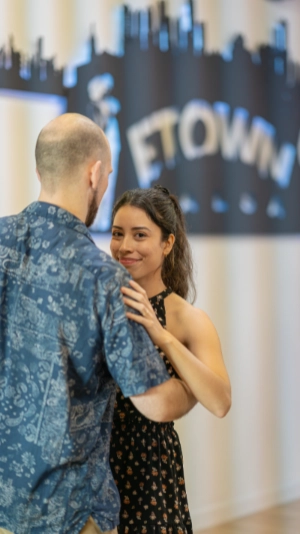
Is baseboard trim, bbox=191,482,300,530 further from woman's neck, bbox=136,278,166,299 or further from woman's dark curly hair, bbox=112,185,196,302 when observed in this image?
woman's neck, bbox=136,278,166,299

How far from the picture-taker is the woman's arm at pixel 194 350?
186 centimetres

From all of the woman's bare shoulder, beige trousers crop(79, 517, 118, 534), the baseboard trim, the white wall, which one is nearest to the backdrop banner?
the white wall

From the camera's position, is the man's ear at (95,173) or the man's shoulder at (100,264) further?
the man's ear at (95,173)

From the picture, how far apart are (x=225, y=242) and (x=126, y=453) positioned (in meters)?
2.41

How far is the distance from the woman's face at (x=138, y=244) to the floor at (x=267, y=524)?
2398 millimetres

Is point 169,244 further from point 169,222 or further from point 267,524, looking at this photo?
point 267,524

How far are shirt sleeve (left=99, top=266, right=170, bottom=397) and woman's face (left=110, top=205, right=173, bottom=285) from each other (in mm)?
586

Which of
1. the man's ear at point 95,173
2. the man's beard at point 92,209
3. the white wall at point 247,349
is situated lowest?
the white wall at point 247,349

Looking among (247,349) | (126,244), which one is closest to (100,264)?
(126,244)

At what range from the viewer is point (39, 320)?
1808 millimetres

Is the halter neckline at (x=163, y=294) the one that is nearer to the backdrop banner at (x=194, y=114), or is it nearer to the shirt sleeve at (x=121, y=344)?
→ the shirt sleeve at (x=121, y=344)

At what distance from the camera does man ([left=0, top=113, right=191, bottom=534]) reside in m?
1.78

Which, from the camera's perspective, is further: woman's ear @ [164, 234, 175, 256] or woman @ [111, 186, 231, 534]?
woman's ear @ [164, 234, 175, 256]

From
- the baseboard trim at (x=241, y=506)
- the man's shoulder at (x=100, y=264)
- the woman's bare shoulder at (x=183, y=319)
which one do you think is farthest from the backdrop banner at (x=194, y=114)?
the man's shoulder at (x=100, y=264)
